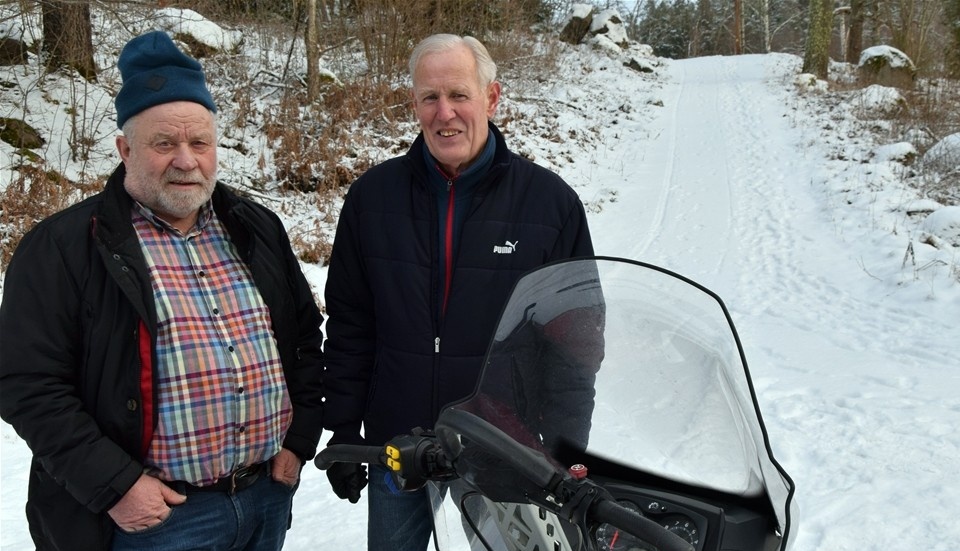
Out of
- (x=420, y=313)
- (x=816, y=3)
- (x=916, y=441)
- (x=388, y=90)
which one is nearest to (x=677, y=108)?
(x=816, y=3)

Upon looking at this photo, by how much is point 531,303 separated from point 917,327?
223 inches

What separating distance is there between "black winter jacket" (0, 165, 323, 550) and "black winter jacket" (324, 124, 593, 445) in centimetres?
62

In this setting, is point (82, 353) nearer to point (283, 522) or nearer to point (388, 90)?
point (283, 522)

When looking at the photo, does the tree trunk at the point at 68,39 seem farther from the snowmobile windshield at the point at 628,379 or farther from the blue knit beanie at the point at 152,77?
the snowmobile windshield at the point at 628,379

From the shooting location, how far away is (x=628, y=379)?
1.65m

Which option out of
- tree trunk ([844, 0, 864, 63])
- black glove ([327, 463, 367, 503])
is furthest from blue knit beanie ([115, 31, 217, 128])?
tree trunk ([844, 0, 864, 63])

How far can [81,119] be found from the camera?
327 inches

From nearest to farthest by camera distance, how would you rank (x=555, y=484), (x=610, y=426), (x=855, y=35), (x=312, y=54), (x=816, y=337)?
(x=555, y=484) < (x=610, y=426) < (x=816, y=337) < (x=312, y=54) < (x=855, y=35)

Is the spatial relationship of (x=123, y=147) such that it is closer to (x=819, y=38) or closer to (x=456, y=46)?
(x=456, y=46)

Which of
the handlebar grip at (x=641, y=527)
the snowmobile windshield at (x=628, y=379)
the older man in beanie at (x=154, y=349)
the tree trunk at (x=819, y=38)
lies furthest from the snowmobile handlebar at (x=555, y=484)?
the tree trunk at (x=819, y=38)

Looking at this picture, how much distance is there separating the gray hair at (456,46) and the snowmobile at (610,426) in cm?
73

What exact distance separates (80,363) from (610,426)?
4.44 feet

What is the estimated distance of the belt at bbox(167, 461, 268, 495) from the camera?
78.9 inches

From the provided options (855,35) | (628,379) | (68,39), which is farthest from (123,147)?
(855,35)
